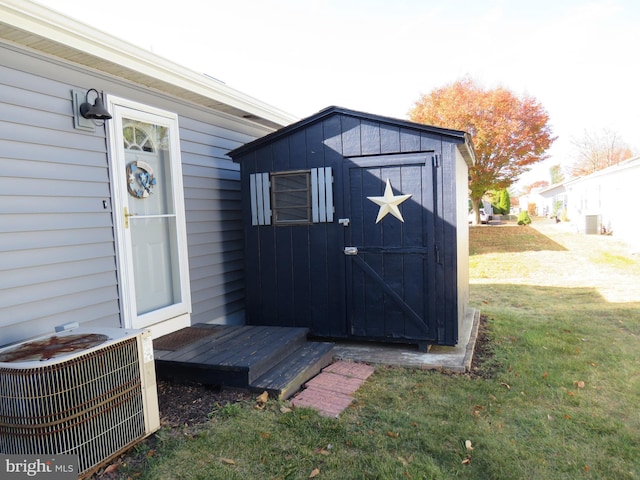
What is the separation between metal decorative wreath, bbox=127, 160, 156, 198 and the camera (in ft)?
11.7

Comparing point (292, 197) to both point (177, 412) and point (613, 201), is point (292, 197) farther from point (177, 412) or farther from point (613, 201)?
point (613, 201)

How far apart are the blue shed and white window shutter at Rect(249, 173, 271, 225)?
11mm

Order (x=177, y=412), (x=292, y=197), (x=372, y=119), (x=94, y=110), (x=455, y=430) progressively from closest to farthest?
1. (x=455, y=430)
2. (x=177, y=412)
3. (x=94, y=110)
4. (x=372, y=119)
5. (x=292, y=197)

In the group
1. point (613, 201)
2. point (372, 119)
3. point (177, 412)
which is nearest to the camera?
point (177, 412)

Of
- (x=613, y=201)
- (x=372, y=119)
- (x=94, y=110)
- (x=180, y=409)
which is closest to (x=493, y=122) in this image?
(x=613, y=201)

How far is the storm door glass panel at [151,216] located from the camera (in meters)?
3.61

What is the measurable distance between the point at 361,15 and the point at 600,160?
28.0 meters

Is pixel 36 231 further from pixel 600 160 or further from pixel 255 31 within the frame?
pixel 600 160

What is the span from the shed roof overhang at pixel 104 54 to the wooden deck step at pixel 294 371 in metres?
2.59

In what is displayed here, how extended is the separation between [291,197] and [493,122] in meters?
10.8

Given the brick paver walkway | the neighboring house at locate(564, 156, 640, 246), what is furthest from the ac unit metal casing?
the neighboring house at locate(564, 156, 640, 246)

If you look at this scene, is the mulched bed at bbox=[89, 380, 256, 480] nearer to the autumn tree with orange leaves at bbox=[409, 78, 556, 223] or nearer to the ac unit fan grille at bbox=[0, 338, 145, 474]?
the ac unit fan grille at bbox=[0, 338, 145, 474]

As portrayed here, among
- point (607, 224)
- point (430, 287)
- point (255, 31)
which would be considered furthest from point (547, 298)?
point (607, 224)

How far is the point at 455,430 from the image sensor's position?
2.58 metres
